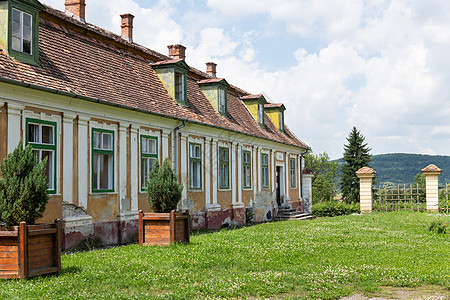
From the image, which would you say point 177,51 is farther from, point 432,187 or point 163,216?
point 432,187

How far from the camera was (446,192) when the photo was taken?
91.5ft

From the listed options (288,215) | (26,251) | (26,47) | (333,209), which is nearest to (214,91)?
(288,215)

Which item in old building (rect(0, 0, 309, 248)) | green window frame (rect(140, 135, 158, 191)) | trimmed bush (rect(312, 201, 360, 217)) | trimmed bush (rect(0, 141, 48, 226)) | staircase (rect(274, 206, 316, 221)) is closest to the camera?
trimmed bush (rect(0, 141, 48, 226))

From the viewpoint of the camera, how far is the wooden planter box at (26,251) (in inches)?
308

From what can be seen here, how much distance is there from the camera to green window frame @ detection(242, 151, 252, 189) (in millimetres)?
23319

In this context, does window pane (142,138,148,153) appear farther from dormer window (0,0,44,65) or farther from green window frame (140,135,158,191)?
dormer window (0,0,44,65)

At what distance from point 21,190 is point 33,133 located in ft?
13.3

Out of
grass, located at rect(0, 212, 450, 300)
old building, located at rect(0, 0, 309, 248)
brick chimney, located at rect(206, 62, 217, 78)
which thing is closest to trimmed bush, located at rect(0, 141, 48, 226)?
grass, located at rect(0, 212, 450, 300)

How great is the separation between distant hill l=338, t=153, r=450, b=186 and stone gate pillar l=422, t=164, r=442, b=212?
13854 cm

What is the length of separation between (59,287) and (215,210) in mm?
12710

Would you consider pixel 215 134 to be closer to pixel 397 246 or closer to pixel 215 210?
pixel 215 210

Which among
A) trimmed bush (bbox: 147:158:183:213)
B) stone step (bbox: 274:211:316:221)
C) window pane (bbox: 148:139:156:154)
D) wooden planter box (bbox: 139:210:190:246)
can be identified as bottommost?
stone step (bbox: 274:211:316:221)

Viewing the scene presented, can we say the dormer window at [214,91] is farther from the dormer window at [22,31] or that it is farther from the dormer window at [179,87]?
the dormer window at [22,31]

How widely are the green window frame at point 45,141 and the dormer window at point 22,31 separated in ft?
6.12
